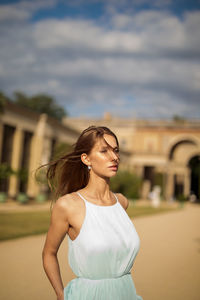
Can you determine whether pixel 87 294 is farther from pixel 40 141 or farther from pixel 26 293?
pixel 40 141

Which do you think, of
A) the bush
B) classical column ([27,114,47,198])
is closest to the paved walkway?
classical column ([27,114,47,198])

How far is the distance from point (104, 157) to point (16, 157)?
2534 centimetres

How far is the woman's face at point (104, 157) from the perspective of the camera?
2.57m

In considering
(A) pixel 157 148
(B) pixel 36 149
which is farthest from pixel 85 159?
(A) pixel 157 148

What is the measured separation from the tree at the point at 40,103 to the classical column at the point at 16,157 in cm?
4601

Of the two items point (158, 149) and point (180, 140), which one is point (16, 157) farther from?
point (180, 140)

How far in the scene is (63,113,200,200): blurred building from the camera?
5531 centimetres

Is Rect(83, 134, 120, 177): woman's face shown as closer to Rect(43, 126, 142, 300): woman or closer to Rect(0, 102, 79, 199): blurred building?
Rect(43, 126, 142, 300): woman

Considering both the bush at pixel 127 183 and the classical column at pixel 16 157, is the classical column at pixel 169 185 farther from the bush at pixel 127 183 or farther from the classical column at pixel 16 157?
the classical column at pixel 16 157

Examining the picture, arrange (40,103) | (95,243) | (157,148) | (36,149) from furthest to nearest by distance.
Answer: (40,103) < (157,148) < (36,149) < (95,243)

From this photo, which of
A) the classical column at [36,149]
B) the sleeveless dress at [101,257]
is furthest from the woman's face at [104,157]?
the classical column at [36,149]

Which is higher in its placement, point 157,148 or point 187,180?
point 157,148

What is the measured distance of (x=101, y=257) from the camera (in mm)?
2275

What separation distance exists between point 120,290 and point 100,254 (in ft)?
1.01
